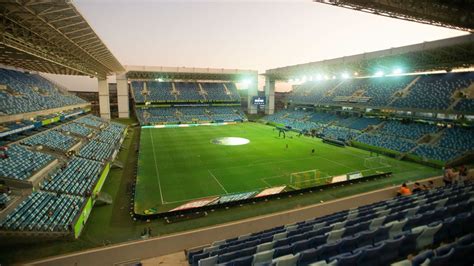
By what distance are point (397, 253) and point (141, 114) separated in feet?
179

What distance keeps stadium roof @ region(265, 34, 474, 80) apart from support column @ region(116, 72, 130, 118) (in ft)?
119

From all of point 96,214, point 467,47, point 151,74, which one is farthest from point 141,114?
point 467,47

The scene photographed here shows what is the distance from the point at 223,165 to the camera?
80.7 ft

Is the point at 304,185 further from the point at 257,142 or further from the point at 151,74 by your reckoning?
the point at 151,74

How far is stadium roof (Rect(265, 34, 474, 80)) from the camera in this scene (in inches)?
1021

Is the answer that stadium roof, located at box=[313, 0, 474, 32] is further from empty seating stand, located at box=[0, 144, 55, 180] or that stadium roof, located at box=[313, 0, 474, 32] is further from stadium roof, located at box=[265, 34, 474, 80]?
empty seating stand, located at box=[0, 144, 55, 180]

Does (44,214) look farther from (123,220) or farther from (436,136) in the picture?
(436,136)

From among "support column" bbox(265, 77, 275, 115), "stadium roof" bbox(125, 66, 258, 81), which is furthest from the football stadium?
"support column" bbox(265, 77, 275, 115)

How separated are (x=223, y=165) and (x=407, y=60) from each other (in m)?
29.1

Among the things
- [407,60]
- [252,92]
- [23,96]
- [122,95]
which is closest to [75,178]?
[23,96]

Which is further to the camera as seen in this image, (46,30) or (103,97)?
(103,97)

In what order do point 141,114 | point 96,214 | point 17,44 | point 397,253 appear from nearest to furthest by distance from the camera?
point 397,253, point 96,214, point 17,44, point 141,114

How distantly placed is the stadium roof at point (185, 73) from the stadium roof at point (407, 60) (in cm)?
1608

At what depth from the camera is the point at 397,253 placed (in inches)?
251
